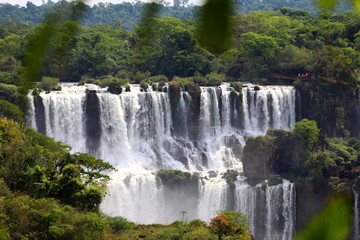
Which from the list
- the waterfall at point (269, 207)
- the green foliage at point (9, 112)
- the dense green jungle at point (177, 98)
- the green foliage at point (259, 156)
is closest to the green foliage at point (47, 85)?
the dense green jungle at point (177, 98)

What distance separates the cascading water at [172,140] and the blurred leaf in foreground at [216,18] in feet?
63.7

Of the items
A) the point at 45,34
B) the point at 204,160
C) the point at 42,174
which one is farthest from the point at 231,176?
the point at 45,34

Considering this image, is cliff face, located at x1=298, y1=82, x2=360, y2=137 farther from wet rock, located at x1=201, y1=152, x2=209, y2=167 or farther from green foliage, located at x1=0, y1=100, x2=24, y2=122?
green foliage, located at x1=0, y1=100, x2=24, y2=122

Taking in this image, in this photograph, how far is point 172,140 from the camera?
96.2 ft

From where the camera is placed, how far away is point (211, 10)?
130 cm

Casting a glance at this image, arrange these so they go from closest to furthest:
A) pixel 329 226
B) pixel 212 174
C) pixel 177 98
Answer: pixel 329 226 → pixel 212 174 → pixel 177 98

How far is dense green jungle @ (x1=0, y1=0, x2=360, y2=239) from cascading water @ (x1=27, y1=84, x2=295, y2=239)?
0.71 meters

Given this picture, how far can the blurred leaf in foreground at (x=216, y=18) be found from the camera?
1282 millimetres

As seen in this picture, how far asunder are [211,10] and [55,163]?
13.1 meters

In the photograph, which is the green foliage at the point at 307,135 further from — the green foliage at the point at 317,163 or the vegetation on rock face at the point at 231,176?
the vegetation on rock face at the point at 231,176

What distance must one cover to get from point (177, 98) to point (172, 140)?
110 inches

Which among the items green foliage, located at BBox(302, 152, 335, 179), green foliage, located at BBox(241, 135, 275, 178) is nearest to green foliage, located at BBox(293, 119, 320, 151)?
green foliage, located at BBox(302, 152, 335, 179)

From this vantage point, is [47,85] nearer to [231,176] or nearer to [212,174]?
[212,174]

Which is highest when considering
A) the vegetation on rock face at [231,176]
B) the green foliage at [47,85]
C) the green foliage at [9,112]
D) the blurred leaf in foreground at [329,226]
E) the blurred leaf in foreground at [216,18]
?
the green foliage at [47,85]
